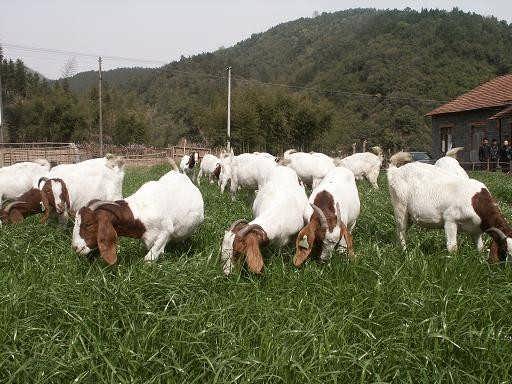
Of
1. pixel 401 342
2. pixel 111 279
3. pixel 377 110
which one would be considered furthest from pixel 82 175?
pixel 377 110

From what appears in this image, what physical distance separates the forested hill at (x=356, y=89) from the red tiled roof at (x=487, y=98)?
13117mm

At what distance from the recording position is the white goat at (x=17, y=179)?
9.02 metres

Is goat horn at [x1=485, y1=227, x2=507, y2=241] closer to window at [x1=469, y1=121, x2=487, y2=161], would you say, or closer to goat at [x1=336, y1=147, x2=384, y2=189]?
goat at [x1=336, y1=147, x2=384, y2=189]

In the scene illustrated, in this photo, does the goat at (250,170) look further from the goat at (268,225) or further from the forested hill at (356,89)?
the forested hill at (356,89)

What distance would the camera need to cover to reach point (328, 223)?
5203mm

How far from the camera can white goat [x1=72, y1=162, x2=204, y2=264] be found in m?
4.86

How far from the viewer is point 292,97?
42.7 meters

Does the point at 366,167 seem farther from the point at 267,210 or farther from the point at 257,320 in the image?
the point at 257,320

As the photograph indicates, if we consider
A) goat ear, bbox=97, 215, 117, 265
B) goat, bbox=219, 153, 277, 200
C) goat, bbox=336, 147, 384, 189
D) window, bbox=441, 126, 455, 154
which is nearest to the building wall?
window, bbox=441, 126, 455, 154

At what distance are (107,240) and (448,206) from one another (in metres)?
3.58

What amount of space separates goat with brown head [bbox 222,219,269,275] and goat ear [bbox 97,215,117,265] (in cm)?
98

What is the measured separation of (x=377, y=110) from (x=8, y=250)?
52360 mm

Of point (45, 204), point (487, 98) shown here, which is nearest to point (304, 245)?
point (45, 204)

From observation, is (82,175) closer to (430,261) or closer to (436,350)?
(430,261)
